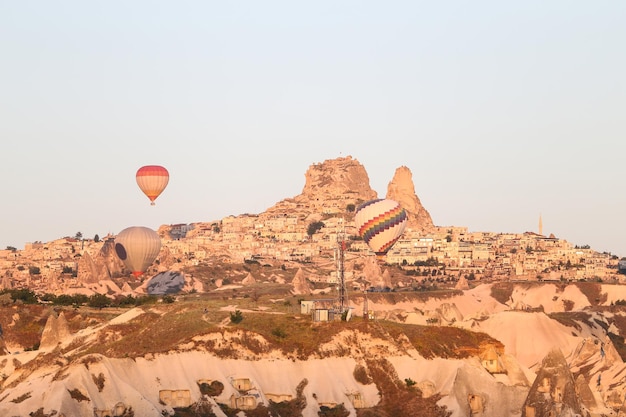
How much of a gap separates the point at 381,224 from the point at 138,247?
4106cm

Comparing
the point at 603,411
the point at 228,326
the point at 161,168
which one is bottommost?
the point at 603,411

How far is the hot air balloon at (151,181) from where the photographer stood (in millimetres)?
189375

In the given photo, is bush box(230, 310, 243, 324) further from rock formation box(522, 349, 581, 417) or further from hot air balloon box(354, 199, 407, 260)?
hot air balloon box(354, 199, 407, 260)

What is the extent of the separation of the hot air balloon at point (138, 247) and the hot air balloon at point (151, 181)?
25.0 feet

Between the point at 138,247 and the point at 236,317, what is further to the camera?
the point at 138,247

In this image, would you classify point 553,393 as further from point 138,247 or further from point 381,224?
point 138,247

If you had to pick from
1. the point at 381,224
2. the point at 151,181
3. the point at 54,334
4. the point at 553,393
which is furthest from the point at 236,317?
the point at 151,181

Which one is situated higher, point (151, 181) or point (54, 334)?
point (151, 181)

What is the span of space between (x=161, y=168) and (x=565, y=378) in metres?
107

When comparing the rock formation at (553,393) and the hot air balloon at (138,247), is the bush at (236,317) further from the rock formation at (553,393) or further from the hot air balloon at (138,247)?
the hot air balloon at (138,247)

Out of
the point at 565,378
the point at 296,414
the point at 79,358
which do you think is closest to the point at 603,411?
the point at 565,378

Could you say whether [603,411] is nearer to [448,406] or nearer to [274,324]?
[448,406]

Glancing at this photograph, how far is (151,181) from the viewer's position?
190 metres

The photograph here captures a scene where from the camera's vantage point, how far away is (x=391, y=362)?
331 feet
